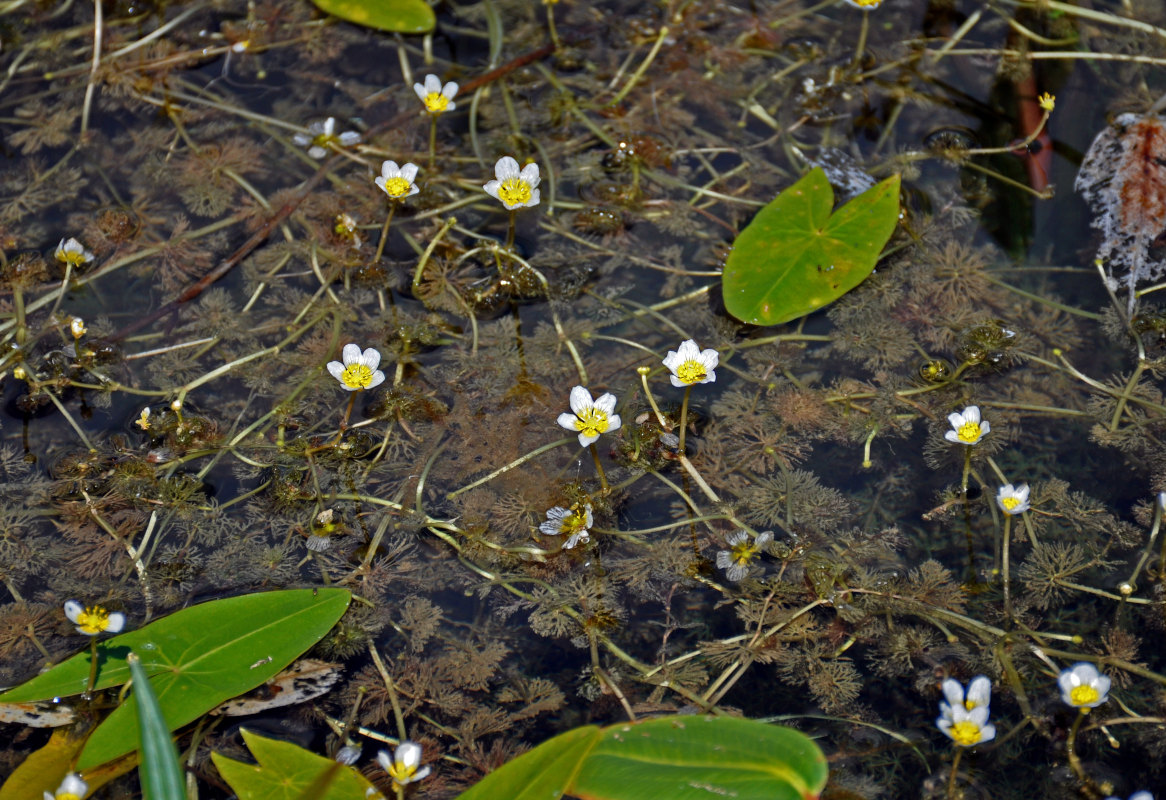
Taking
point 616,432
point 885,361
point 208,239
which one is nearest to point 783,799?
point 616,432

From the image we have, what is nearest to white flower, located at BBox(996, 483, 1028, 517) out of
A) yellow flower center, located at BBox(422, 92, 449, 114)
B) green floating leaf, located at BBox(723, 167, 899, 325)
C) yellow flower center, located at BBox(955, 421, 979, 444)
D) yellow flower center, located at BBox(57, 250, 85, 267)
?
yellow flower center, located at BBox(955, 421, 979, 444)

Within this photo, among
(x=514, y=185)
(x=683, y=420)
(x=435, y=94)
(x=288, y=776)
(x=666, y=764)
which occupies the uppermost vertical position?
(x=435, y=94)

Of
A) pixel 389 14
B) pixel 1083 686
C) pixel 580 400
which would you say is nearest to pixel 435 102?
pixel 389 14

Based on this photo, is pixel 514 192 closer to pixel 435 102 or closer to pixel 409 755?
pixel 435 102

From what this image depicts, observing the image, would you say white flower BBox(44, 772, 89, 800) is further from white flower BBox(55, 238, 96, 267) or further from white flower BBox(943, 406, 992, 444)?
white flower BBox(943, 406, 992, 444)

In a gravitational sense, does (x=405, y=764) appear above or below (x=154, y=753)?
below

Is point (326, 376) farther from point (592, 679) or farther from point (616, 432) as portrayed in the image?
point (592, 679)
